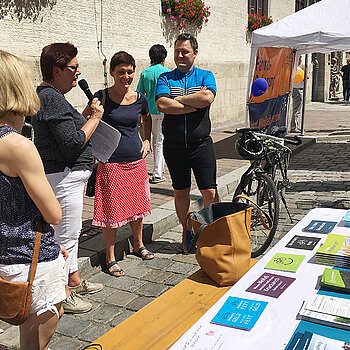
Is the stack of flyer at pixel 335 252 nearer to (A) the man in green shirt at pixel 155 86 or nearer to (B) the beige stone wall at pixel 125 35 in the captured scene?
(A) the man in green shirt at pixel 155 86

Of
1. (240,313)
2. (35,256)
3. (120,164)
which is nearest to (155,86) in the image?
(120,164)

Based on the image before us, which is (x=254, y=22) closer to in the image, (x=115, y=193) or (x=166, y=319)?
(x=115, y=193)

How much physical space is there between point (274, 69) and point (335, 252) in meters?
7.55

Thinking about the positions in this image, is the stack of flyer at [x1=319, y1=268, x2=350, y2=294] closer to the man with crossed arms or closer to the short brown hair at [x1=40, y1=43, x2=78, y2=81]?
the short brown hair at [x1=40, y1=43, x2=78, y2=81]

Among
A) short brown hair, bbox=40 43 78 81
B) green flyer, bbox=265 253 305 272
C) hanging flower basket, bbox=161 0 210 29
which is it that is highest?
hanging flower basket, bbox=161 0 210 29

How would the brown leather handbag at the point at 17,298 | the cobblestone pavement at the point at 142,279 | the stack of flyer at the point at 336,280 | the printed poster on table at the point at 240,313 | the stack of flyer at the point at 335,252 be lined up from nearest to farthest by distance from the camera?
the printed poster on table at the point at 240,313
the stack of flyer at the point at 336,280
the brown leather handbag at the point at 17,298
the stack of flyer at the point at 335,252
the cobblestone pavement at the point at 142,279

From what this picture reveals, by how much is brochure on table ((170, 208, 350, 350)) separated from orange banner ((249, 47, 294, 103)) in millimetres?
6270

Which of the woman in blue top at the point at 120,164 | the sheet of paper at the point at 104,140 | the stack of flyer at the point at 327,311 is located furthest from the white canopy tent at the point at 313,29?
the stack of flyer at the point at 327,311

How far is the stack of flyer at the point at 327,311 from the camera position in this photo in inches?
59.8

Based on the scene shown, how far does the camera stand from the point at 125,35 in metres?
9.38

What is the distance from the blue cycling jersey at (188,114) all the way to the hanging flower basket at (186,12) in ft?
23.7

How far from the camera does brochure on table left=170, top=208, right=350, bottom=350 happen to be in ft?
4.91

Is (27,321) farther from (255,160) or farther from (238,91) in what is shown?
(238,91)

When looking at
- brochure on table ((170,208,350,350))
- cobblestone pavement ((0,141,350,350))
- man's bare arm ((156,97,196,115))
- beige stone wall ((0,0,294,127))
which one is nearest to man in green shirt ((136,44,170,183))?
beige stone wall ((0,0,294,127))
